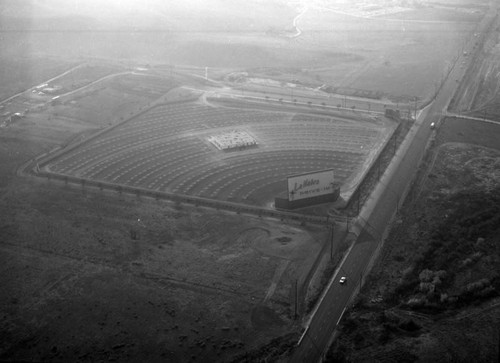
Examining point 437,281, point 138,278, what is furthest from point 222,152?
point 437,281

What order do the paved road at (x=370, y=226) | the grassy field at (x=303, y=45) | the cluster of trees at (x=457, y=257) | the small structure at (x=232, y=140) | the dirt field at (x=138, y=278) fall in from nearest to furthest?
the dirt field at (x=138, y=278)
the paved road at (x=370, y=226)
the cluster of trees at (x=457, y=257)
the small structure at (x=232, y=140)
the grassy field at (x=303, y=45)

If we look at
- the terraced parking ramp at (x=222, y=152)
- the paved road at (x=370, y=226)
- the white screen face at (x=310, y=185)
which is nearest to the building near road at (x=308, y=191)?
the white screen face at (x=310, y=185)

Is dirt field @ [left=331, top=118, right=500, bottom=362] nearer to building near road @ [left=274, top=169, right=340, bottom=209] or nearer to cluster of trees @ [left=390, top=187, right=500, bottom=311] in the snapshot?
cluster of trees @ [left=390, top=187, right=500, bottom=311]

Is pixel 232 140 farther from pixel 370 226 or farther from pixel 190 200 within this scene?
pixel 370 226

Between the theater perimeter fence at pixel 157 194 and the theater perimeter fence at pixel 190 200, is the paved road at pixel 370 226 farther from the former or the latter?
the theater perimeter fence at pixel 190 200

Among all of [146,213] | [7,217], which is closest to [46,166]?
[7,217]

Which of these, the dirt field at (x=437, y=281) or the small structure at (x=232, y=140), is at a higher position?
the small structure at (x=232, y=140)
